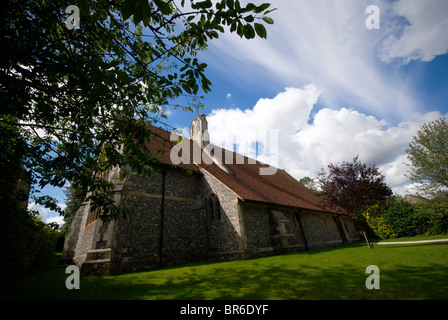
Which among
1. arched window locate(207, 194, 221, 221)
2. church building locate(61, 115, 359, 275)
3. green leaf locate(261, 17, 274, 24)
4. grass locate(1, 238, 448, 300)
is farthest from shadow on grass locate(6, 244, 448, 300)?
arched window locate(207, 194, 221, 221)

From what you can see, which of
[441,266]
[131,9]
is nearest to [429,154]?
[441,266]

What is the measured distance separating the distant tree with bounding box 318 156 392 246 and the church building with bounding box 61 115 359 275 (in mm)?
2775

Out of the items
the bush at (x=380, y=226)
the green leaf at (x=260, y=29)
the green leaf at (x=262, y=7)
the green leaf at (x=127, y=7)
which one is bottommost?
the bush at (x=380, y=226)

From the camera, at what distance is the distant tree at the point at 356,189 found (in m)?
12.8

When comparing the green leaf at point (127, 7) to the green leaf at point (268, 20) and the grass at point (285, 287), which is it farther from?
the grass at point (285, 287)

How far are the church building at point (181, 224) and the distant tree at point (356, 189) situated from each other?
2.78 meters

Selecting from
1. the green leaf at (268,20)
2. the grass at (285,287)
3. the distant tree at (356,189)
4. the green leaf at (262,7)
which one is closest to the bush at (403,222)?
the distant tree at (356,189)

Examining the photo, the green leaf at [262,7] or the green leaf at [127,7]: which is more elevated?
the green leaf at [262,7]

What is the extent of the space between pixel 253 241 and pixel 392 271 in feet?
21.1

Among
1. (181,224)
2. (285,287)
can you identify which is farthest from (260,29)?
(181,224)

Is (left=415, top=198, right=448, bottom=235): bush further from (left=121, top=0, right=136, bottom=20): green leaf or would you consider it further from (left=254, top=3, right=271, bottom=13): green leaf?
(left=121, top=0, right=136, bottom=20): green leaf

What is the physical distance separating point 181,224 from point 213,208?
7.07 ft

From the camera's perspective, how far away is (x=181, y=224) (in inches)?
466

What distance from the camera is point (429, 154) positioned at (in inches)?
599
